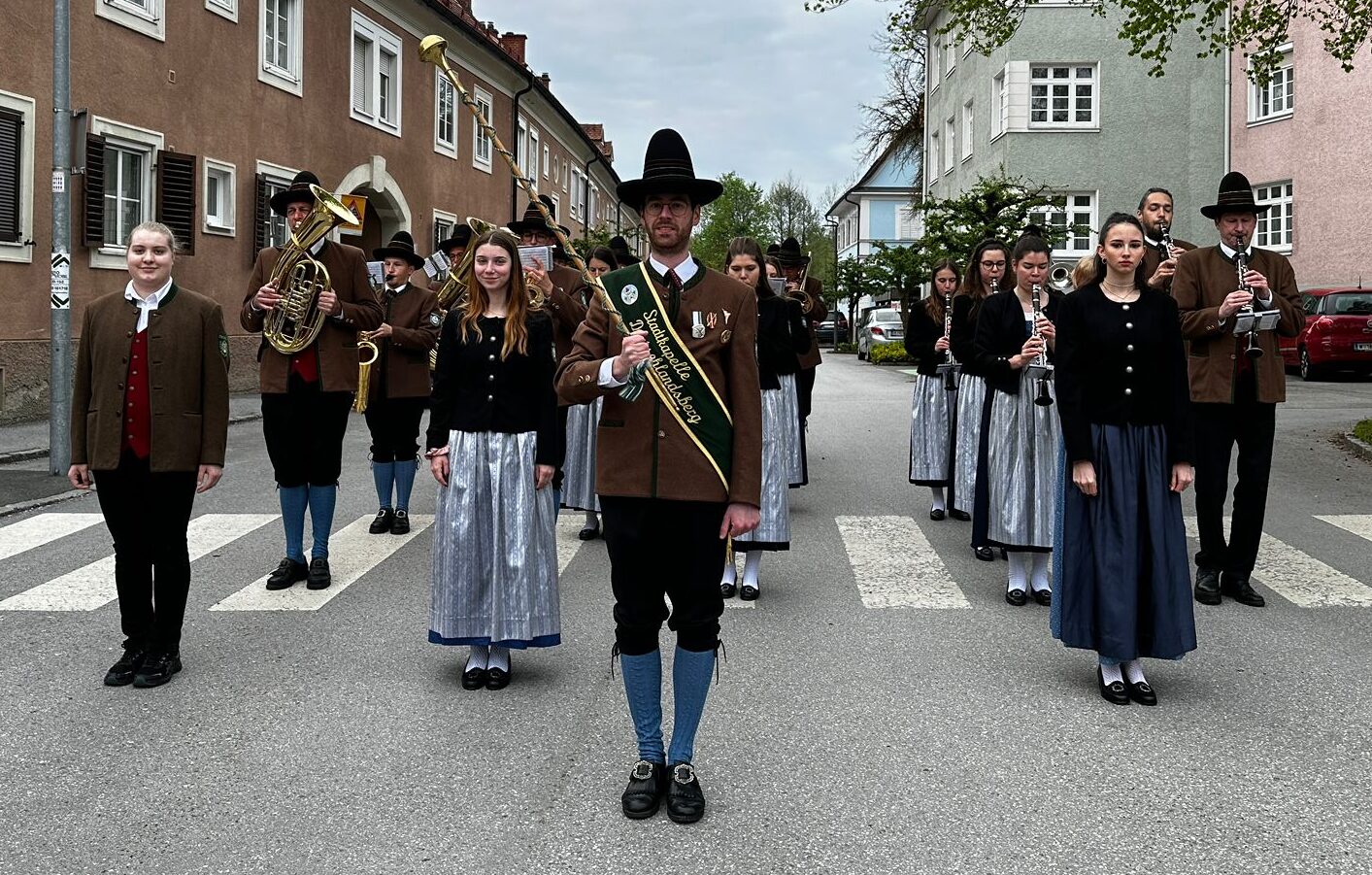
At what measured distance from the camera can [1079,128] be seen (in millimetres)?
35781

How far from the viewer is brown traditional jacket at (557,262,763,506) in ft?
13.2

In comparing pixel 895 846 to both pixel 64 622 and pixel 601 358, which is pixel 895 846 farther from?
pixel 64 622

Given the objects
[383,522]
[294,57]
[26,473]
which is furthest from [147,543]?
[294,57]

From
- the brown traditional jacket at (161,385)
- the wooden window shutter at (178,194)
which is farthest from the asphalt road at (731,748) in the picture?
the wooden window shutter at (178,194)

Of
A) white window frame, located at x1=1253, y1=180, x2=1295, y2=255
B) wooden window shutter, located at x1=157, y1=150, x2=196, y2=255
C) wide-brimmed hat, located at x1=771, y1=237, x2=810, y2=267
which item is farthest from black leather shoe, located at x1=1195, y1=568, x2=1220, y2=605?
white window frame, located at x1=1253, y1=180, x2=1295, y2=255

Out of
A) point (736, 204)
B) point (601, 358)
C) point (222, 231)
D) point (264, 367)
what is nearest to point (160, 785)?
point (601, 358)

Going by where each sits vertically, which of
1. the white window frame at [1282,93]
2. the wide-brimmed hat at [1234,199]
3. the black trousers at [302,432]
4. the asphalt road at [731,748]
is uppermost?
the white window frame at [1282,93]

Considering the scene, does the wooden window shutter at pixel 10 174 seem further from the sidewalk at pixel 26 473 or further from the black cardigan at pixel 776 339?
the black cardigan at pixel 776 339

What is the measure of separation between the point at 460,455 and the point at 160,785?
6.00ft

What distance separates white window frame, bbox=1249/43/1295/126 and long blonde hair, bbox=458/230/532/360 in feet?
105

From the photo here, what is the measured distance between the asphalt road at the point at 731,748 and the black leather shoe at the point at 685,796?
2.5 inches

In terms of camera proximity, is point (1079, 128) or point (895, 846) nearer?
point (895, 846)

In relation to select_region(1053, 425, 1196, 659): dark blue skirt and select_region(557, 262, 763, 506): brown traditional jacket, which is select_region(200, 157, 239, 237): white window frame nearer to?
select_region(1053, 425, 1196, 659): dark blue skirt

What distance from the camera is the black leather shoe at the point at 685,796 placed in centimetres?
396
